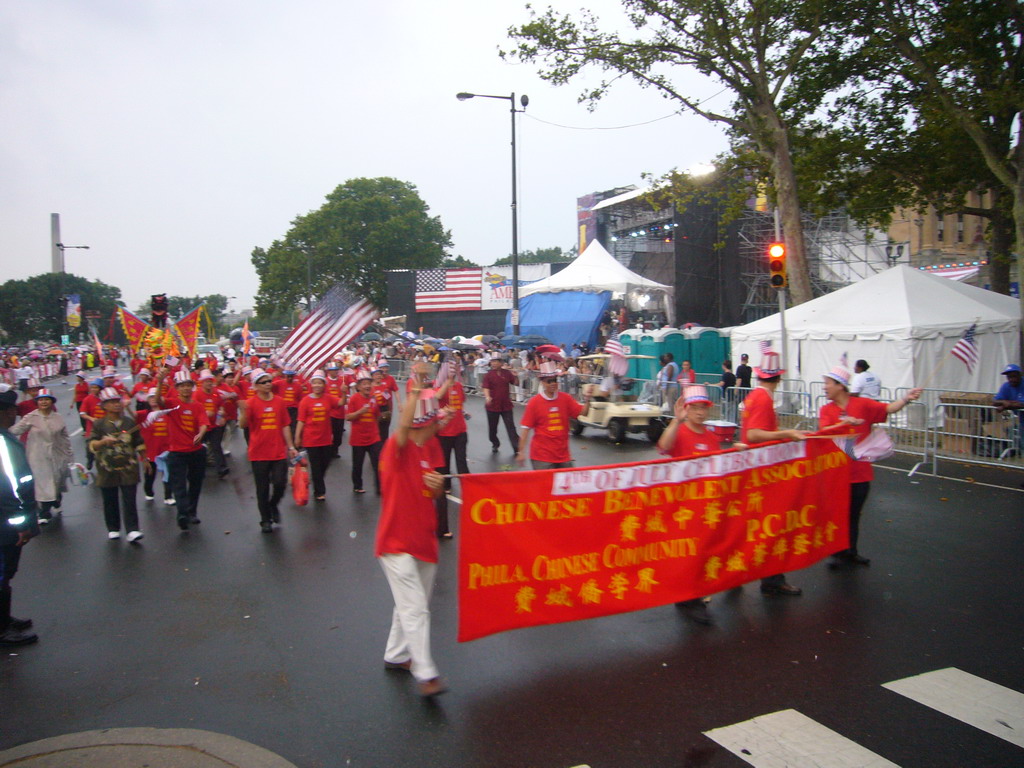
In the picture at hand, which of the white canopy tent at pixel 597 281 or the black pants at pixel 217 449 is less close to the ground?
the white canopy tent at pixel 597 281

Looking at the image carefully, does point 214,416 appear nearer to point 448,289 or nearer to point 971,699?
point 971,699

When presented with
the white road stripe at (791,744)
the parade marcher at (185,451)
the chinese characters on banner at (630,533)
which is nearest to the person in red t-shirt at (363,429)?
the parade marcher at (185,451)

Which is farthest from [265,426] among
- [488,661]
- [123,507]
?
[488,661]

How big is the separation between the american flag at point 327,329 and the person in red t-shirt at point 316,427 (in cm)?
56

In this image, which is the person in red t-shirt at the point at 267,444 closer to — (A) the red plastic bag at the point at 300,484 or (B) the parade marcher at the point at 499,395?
(A) the red plastic bag at the point at 300,484

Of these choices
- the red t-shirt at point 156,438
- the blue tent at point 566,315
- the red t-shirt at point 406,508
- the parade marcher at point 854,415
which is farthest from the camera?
the blue tent at point 566,315

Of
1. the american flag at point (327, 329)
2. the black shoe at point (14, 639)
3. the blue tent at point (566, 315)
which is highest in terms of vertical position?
the blue tent at point (566, 315)

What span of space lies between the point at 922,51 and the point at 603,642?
17.6 metres

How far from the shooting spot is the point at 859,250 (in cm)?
4038

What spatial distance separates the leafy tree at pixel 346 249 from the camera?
64125mm

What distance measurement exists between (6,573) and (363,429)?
548cm

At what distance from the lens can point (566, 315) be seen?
3142cm

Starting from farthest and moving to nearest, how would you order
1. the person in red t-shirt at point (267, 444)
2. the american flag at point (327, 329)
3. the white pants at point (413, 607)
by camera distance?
the american flag at point (327, 329) → the person in red t-shirt at point (267, 444) → the white pants at point (413, 607)

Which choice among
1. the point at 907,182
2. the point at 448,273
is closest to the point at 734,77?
the point at 907,182
